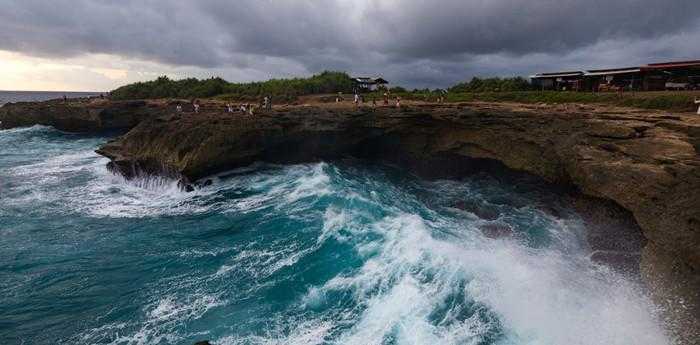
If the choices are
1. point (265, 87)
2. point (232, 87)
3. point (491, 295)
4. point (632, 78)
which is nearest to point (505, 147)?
point (491, 295)

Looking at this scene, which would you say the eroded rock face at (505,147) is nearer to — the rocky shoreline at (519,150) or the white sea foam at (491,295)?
the rocky shoreline at (519,150)

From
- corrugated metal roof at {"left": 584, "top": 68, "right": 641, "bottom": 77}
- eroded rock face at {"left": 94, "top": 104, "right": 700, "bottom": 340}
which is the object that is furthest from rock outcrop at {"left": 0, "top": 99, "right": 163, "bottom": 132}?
corrugated metal roof at {"left": 584, "top": 68, "right": 641, "bottom": 77}

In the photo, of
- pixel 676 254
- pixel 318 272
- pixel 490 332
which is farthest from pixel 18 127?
pixel 676 254

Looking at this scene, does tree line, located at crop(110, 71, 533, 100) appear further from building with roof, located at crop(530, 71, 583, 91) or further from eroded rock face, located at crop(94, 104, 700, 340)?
eroded rock face, located at crop(94, 104, 700, 340)

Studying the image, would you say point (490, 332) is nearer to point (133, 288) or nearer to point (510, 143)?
point (133, 288)

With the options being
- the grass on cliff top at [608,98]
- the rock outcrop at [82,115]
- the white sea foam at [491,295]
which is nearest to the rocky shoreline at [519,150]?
the white sea foam at [491,295]

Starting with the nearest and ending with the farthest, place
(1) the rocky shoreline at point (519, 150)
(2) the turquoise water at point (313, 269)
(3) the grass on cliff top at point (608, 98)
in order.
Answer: (2) the turquoise water at point (313, 269) → (1) the rocky shoreline at point (519, 150) → (3) the grass on cliff top at point (608, 98)
